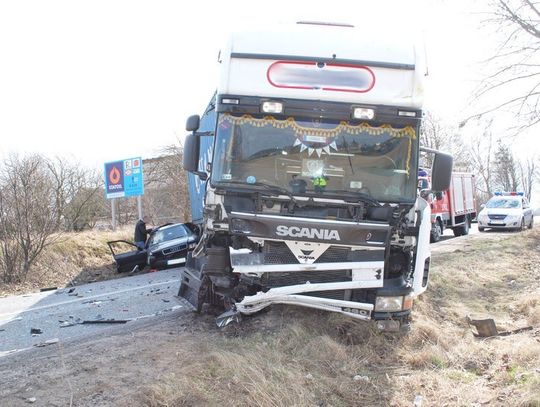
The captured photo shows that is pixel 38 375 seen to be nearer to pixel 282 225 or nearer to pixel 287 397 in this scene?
pixel 287 397

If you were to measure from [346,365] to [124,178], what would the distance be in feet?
62.0

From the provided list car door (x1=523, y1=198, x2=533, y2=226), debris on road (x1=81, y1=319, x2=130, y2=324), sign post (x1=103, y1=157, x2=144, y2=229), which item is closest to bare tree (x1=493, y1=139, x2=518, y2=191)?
car door (x1=523, y1=198, x2=533, y2=226)

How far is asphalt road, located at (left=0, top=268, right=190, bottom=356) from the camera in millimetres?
7480

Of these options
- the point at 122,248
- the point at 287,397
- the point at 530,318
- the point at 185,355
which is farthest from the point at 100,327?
the point at 122,248

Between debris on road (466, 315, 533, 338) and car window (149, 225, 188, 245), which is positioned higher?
car window (149, 225, 188, 245)

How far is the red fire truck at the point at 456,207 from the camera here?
20.2m

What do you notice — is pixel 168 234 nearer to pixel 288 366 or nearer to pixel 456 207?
pixel 288 366

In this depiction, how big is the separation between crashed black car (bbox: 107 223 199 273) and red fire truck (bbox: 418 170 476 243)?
885 centimetres

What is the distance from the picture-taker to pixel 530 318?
7.43m

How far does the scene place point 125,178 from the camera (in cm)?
2259

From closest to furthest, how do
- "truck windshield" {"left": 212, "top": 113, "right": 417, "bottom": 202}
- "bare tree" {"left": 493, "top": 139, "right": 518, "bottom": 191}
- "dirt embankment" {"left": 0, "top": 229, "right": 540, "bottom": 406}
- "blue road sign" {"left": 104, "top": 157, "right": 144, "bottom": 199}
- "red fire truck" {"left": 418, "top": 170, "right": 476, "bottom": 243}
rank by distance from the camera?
"dirt embankment" {"left": 0, "top": 229, "right": 540, "bottom": 406}
"truck windshield" {"left": 212, "top": 113, "right": 417, "bottom": 202}
"red fire truck" {"left": 418, "top": 170, "right": 476, "bottom": 243}
"blue road sign" {"left": 104, "top": 157, "right": 144, "bottom": 199}
"bare tree" {"left": 493, "top": 139, "right": 518, "bottom": 191}

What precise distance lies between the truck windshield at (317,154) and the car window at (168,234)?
10317 millimetres

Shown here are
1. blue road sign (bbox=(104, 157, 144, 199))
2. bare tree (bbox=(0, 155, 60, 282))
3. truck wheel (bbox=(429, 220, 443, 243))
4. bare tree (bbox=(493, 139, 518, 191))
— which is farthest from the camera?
bare tree (bbox=(493, 139, 518, 191))

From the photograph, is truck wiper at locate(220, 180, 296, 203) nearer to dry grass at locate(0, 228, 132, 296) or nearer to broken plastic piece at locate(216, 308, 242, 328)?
broken plastic piece at locate(216, 308, 242, 328)
